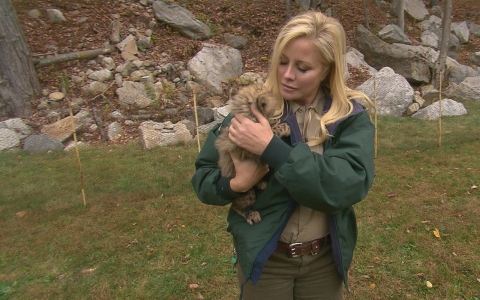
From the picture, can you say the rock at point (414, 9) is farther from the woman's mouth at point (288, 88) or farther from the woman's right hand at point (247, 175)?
the woman's right hand at point (247, 175)

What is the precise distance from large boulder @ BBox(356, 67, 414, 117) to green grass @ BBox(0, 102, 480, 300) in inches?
138

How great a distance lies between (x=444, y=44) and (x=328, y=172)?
1460 centimetres

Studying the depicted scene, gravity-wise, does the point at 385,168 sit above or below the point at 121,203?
below

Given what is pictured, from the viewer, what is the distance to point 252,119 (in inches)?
78.0

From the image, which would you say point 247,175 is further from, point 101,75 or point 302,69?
point 101,75

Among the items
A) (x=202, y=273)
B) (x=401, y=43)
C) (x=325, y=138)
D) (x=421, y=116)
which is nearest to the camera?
(x=325, y=138)

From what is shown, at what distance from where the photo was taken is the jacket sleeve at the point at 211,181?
1.89 meters

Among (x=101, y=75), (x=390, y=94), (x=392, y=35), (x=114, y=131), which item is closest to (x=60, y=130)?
(x=114, y=131)

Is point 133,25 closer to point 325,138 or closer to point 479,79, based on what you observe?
point 479,79

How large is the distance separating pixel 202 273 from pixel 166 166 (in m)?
3.64

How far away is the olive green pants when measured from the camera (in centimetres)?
197

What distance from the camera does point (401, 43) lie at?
1644 cm

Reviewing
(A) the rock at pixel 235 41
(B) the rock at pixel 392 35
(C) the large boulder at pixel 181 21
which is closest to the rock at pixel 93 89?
(C) the large boulder at pixel 181 21

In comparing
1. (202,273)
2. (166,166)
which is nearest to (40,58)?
(166,166)
